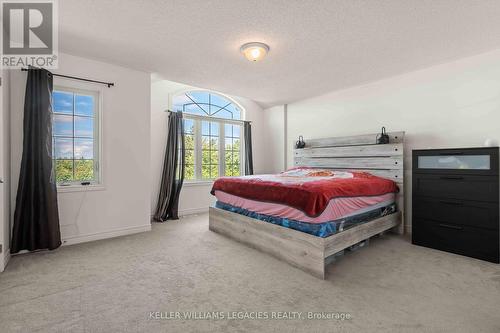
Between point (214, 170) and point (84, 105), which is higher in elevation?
point (84, 105)

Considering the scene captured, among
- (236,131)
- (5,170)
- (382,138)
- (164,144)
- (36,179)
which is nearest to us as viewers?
(5,170)

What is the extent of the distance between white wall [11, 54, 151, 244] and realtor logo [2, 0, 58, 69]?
0.63ft

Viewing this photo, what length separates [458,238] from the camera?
2.69 meters

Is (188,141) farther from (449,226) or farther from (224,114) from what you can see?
(449,226)

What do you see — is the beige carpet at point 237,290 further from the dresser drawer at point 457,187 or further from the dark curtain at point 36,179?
the dresser drawer at point 457,187

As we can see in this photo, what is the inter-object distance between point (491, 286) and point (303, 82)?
3.34 m

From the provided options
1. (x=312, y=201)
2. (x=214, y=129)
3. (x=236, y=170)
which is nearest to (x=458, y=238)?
(x=312, y=201)

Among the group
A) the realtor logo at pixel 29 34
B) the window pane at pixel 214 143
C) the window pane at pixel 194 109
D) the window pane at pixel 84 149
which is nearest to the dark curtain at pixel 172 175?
the window pane at pixel 194 109

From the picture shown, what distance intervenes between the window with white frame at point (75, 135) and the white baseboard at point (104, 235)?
0.71m

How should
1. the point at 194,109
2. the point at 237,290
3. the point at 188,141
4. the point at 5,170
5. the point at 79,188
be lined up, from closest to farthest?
the point at 237,290 < the point at 5,170 < the point at 79,188 < the point at 188,141 < the point at 194,109

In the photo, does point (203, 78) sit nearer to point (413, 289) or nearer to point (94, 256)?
point (94, 256)

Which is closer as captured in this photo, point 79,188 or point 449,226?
point 449,226

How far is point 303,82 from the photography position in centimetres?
399

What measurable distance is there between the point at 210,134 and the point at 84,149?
2.32 metres
